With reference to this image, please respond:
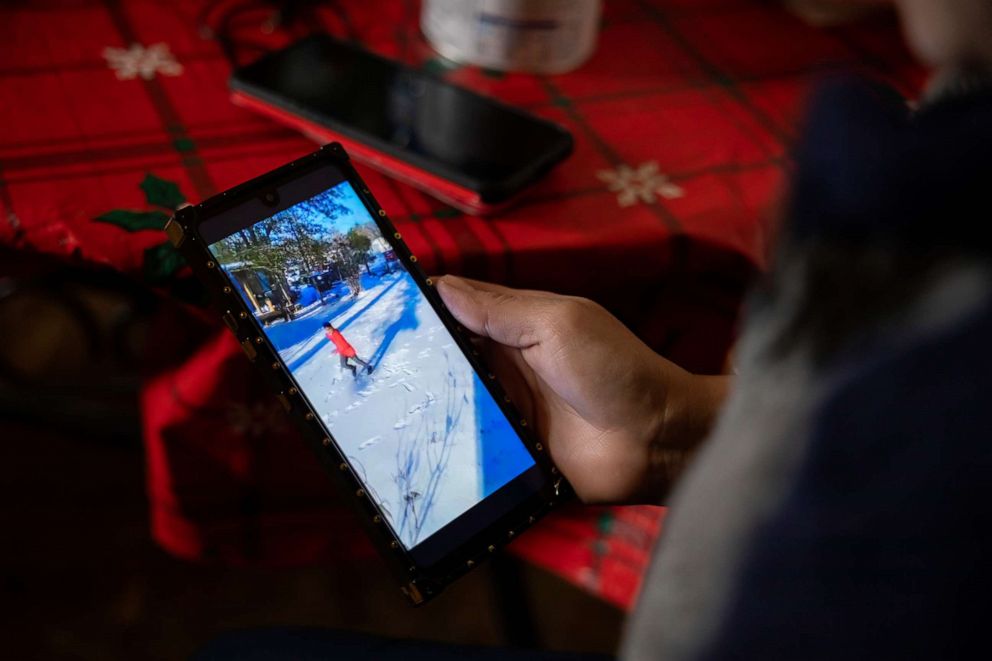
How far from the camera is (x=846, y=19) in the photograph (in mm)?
966

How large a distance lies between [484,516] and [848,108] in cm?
40

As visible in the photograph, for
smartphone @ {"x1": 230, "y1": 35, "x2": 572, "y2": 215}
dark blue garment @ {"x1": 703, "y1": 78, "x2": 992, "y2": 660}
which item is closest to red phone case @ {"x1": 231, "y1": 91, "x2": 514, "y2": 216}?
smartphone @ {"x1": 230, "y1": 35, "x2": 572, "y2": 215}

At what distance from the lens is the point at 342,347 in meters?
0.62

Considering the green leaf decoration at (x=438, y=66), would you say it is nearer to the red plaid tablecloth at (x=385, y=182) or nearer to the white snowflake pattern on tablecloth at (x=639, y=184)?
the red plaid tablecloth at (x=385, y=182)

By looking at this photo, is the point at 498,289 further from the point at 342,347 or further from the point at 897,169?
the point at 897,169

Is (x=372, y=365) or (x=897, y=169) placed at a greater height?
(x=897, y=169)

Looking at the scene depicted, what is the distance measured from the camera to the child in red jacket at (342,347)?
61 cm

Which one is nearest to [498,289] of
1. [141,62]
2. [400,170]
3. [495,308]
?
[495,308]

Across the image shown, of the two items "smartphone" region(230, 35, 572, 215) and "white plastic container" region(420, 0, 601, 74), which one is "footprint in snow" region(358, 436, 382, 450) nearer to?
"smartphone" region(230, 35, 572, 215)

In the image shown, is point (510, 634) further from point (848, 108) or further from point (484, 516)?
point (848, 108)

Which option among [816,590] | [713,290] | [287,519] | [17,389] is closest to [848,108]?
[816,590]

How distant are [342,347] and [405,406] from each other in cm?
6

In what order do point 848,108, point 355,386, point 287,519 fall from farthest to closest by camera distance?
point 287,519 < point 355,386 < point 848,108

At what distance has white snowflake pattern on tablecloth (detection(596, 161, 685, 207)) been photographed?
2.44ft
